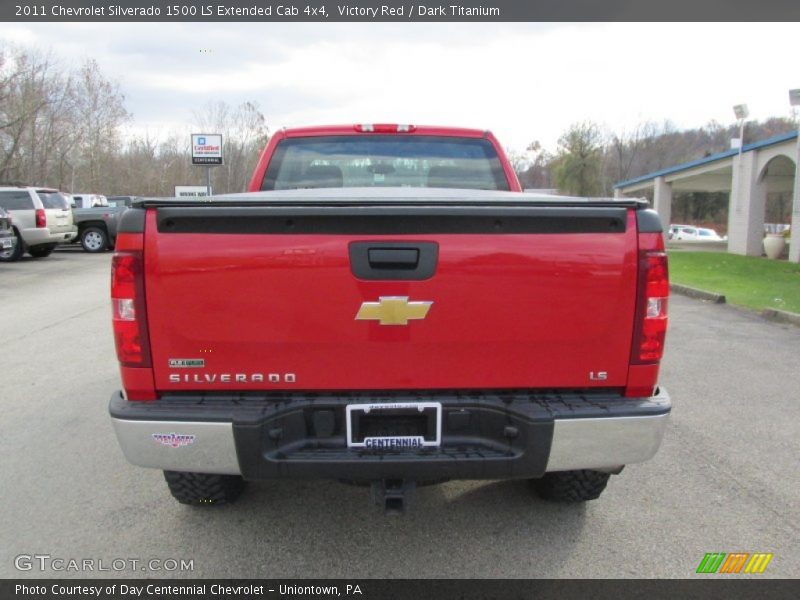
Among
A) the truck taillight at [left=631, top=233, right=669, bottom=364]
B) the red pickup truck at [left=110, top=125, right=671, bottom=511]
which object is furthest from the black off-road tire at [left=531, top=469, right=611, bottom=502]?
the truck taillight at [left=631, top=233, right=669, bottom=364]

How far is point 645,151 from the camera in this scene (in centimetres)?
6700

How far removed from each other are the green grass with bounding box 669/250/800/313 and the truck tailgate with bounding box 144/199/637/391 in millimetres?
8488

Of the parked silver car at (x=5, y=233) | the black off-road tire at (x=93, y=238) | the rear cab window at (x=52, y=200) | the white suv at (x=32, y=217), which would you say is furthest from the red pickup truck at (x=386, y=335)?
the black off-road tire at (x=93, y=238)

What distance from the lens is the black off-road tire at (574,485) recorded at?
3.00m

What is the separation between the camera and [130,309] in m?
2.29

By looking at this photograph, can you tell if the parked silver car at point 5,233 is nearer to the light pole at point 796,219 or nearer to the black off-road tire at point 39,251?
the black off-road tire at point 39,251

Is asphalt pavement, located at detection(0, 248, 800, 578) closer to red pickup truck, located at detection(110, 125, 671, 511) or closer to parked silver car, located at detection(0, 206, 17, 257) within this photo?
red pickup truck, located at detection(110, 125, 671, 511)

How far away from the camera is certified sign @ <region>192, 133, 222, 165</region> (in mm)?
16984

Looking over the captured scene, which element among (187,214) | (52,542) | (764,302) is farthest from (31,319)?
(764,302)

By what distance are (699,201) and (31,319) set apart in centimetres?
6946

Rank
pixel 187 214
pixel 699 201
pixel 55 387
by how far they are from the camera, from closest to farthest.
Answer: pixel 187 214 < pixel 55 387 < pixel 699 201

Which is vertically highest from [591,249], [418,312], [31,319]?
[591,249]

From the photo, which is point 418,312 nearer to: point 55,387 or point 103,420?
point 103,420

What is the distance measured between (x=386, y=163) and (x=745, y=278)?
39.9ft
